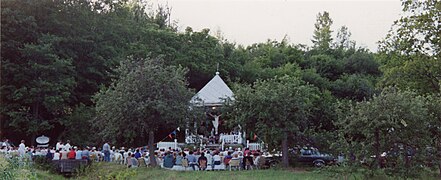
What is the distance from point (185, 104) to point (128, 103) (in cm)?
238

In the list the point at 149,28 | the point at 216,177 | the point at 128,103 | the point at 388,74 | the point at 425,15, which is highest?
the point at 149,28

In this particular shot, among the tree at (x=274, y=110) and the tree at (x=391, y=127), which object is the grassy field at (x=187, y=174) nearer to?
the tree at (x=274, y=110)

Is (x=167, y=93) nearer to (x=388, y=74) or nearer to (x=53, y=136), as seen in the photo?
(x=388, y=74)

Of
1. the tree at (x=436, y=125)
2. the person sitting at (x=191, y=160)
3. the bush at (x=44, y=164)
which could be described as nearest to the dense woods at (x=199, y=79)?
the tree at (x=436, y=125)

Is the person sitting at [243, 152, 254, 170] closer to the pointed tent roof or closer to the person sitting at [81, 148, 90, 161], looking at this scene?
the pointed tent roof

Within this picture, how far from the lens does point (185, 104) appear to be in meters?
22.7

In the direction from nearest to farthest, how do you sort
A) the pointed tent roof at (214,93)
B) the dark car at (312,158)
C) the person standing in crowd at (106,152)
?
1. the dark car at (312,158)
2. the person standing in crowd at (106,152)
3. the pointed tent roof at (214,93)

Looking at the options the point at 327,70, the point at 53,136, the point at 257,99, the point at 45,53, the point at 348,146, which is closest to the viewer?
the point at 348,146

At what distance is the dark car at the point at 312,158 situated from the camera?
77.0 ft

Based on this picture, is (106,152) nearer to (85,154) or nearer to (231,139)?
(85,154)

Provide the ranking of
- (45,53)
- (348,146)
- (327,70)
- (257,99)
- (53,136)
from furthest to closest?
(327,70), (53,136), (45,53), (257,99), (348,146)

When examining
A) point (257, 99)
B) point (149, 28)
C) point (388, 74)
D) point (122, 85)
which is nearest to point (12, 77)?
point (149, 28)

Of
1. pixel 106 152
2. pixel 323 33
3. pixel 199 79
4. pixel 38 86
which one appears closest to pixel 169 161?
pixel 106 152

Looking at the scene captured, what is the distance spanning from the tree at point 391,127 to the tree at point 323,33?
38161 mm
